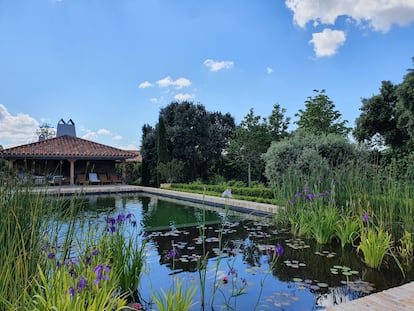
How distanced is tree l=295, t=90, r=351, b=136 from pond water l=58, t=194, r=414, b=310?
46.2ft

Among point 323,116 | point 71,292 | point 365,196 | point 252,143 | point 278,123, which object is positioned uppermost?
point 323,116

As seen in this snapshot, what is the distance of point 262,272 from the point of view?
376cm

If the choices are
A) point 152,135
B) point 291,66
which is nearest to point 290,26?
point 291,66

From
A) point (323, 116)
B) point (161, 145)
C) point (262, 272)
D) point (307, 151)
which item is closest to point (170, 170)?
point (161, 145)

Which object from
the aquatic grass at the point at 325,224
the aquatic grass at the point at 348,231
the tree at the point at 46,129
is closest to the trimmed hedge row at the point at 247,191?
the aquatic grass at the point at 325,224

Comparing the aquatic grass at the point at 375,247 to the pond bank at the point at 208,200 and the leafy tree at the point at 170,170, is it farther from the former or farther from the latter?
the leafy tree at the point at 170,170

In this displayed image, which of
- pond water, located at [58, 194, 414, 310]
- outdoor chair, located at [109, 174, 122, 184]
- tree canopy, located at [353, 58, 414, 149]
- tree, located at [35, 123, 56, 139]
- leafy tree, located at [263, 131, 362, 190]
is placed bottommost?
pond water, located at [58, 194, 414, 310]

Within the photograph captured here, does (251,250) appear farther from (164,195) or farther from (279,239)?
(164,195)

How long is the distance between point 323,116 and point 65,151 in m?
15.6

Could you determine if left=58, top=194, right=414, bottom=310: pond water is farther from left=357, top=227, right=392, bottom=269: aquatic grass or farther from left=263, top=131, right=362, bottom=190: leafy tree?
left=263, top=131, right=362, bottom=190: leafy tree

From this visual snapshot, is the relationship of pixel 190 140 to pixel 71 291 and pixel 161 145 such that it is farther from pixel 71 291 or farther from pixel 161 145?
pixel 71 291

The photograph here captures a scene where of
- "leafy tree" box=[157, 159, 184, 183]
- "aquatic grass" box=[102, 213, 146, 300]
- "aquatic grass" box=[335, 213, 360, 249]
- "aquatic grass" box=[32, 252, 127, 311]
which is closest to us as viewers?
"aquatic grass" box=[32, 252, 127, 311]

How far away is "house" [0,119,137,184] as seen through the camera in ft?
56.7

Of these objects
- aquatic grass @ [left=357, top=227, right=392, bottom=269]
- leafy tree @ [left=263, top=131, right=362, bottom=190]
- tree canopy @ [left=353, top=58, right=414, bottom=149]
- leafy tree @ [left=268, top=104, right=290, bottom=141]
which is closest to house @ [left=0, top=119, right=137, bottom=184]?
leafy tree @ [left=268, top=104, right=290, bottom=141]
